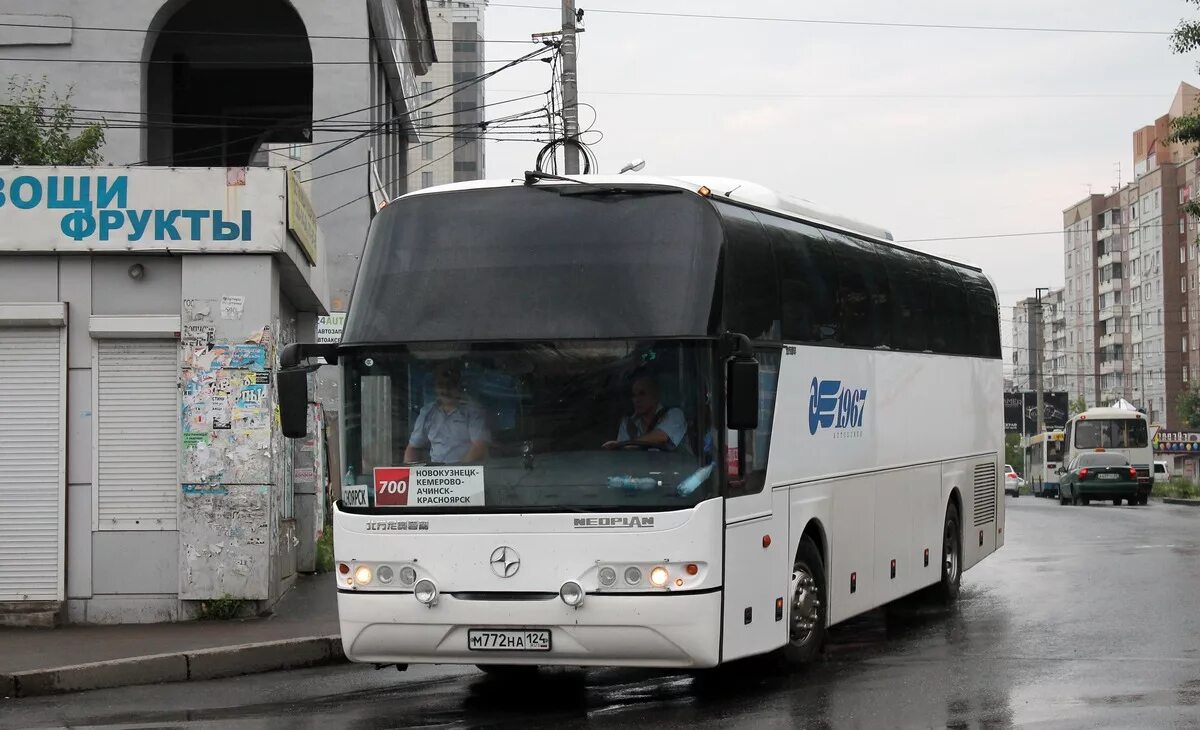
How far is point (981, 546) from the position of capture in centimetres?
1669

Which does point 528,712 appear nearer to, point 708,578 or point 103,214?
point 708,578

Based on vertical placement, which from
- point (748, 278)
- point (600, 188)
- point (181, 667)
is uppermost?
point (600, 188)

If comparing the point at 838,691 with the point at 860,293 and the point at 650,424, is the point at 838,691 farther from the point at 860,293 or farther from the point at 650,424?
the point at 860,293

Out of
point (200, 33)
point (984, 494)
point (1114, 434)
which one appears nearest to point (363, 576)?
point (984, 494)

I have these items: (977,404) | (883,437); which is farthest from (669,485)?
(977,404)

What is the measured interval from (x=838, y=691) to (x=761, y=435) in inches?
64.8

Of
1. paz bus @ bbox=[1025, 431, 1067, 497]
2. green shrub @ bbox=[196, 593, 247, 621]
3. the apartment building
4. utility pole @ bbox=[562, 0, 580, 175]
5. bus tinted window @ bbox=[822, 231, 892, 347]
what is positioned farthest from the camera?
the apartment building

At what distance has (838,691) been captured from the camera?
996 cm

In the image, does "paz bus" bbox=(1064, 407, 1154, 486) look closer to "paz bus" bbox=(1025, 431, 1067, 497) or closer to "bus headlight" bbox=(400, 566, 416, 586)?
"paz bus" bbox=(1025, 431, 1067, 497)

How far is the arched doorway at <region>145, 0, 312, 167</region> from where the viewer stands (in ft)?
104

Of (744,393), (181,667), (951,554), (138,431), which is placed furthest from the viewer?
(951,554)

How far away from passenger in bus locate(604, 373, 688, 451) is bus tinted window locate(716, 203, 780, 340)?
680 mm

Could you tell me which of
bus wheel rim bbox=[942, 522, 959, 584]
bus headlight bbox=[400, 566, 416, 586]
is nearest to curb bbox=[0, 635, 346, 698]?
bus headlight bbox=[400, 566, 416, 586]

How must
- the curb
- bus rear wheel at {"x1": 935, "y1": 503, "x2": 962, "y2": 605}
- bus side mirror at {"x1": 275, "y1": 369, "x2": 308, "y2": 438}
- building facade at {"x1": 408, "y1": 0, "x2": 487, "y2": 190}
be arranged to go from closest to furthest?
bus side mirror at {"x1": 275, "y1": 369, "x2": 308, "y2": 438} < the curb < bus rear wheel at {"x1": 935, "y1": 503, "x2": 962, "y2": 605} < building facade at {"x1": 408, "y1": 0, "x2": 487, "y2": 190}
